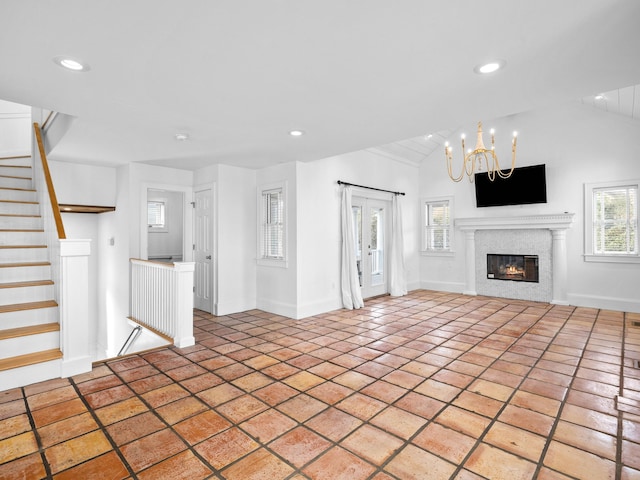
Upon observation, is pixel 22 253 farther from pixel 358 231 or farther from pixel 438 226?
pixel 438 226

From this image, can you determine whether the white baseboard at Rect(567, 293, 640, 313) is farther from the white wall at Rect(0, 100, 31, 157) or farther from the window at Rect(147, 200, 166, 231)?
the white wall at Rect(0, 100, 31, 157)

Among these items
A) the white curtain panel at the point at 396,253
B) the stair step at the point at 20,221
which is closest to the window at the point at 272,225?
the white curtain panel at the point at 396,253

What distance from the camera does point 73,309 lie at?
313cm

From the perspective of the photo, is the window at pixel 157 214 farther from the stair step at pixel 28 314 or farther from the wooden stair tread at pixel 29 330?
the wooden stair tread at pixel 29 330

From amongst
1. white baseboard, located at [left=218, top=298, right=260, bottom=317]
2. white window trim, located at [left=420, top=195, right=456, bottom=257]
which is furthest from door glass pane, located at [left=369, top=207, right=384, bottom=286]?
white baseboard, located at [left=218, top=298, right=260, bottom=317]

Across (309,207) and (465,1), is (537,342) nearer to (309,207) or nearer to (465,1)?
(309,207)

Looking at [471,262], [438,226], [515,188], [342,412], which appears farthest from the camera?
[438,226]

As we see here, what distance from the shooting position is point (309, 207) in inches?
215

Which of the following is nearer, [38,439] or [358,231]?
[38,439]

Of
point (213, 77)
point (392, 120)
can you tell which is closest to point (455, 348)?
point (392, 120)

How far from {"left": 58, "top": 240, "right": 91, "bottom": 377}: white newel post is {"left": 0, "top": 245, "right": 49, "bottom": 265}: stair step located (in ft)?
3.81

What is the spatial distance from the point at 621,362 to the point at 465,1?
3784 mm

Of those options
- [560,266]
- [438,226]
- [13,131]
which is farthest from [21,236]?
[560,266]

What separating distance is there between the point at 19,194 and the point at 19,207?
16.2 inches
